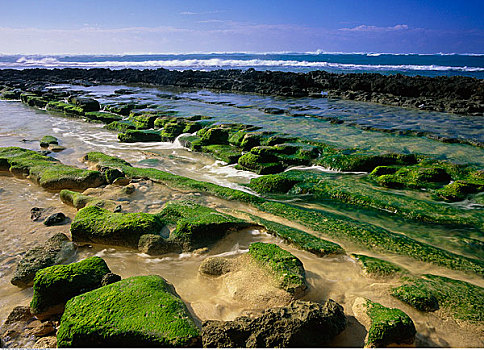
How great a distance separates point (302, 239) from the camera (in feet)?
16.6

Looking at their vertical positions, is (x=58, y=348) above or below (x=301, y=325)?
below

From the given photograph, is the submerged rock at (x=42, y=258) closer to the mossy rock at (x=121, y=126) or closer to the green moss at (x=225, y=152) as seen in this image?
the green moss at (x=225, y=152)

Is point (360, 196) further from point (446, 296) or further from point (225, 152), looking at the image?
point (225, 152)

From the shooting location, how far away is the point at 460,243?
205 inches

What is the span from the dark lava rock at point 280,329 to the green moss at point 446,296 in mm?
1193

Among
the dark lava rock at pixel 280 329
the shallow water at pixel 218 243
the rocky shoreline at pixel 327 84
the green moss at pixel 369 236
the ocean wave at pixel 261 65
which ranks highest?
the ocean wave at pixel 261 65

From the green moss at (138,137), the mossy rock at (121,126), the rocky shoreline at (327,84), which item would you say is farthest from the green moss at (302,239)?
the rocky shoreline at (327,84)

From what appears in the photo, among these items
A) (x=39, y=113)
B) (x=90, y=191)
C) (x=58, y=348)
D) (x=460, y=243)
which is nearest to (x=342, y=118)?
(x=460, y=243)

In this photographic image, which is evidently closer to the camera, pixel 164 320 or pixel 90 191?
pixel 164 320

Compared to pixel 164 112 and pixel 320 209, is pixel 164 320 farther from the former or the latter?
pixel 164 112

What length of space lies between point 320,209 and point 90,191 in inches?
208

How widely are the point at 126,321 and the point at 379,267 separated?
3.36 m

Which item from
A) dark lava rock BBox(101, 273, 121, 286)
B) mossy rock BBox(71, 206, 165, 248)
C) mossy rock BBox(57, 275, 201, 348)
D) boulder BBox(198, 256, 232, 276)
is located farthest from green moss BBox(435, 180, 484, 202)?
dark lava rock BBox(101, 273, 121, 286)

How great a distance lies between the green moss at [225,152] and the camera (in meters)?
9.95
